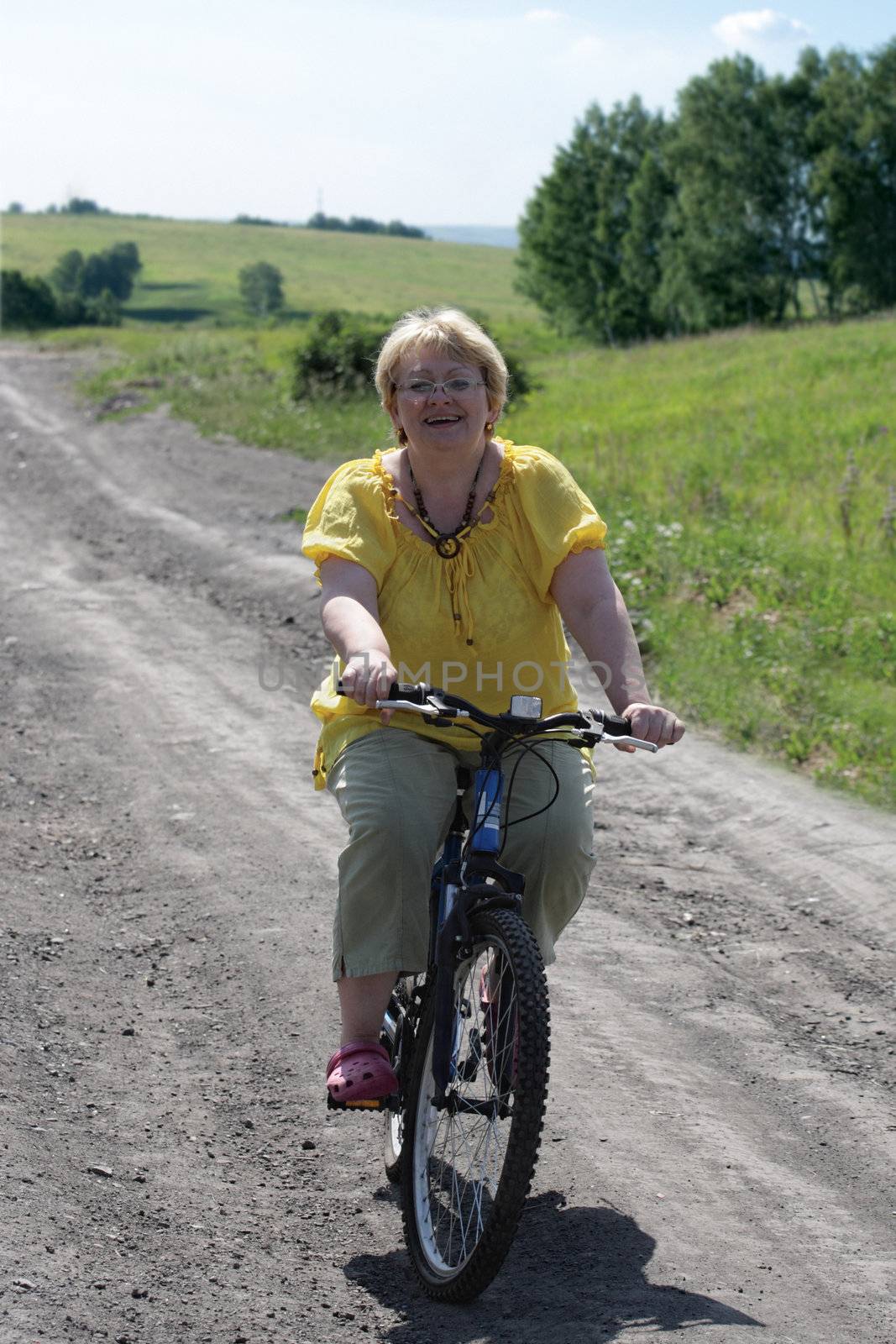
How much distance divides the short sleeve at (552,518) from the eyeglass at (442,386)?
26 cm

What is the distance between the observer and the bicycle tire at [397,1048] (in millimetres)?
3332

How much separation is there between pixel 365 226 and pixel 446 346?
586 feet

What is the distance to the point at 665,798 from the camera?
6594 mm

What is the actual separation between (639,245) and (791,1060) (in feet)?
190

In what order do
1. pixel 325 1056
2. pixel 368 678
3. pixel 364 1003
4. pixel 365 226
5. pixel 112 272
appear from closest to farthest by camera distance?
pixel 368 678, pixel 364 1003, pixel 325 1056, pixel 112 272, pixel 365 226

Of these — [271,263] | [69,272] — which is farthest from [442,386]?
[271,263]

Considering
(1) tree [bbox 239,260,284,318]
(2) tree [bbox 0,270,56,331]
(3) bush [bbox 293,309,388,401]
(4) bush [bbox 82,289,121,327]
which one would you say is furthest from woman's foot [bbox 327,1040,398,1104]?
(1) tree [bbox 239,260,284,318]

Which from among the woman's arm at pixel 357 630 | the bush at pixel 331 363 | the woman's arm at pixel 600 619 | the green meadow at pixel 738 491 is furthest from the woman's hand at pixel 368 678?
the bush at pixel 331 363

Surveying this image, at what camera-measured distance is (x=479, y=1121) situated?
9.88 ft

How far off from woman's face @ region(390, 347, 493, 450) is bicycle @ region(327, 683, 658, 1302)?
735 millimetres

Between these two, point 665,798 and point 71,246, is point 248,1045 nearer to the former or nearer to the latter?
point 665,798

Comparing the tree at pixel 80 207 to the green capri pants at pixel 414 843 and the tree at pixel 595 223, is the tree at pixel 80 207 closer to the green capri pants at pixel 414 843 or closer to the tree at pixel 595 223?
the tree at pixel 595 223

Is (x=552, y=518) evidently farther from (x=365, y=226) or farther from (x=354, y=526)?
(x=365, y=226)

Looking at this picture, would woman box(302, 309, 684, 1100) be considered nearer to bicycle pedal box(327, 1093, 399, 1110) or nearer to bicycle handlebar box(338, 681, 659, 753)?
bicycle pedal box(327, 1093, 399, 1110)
